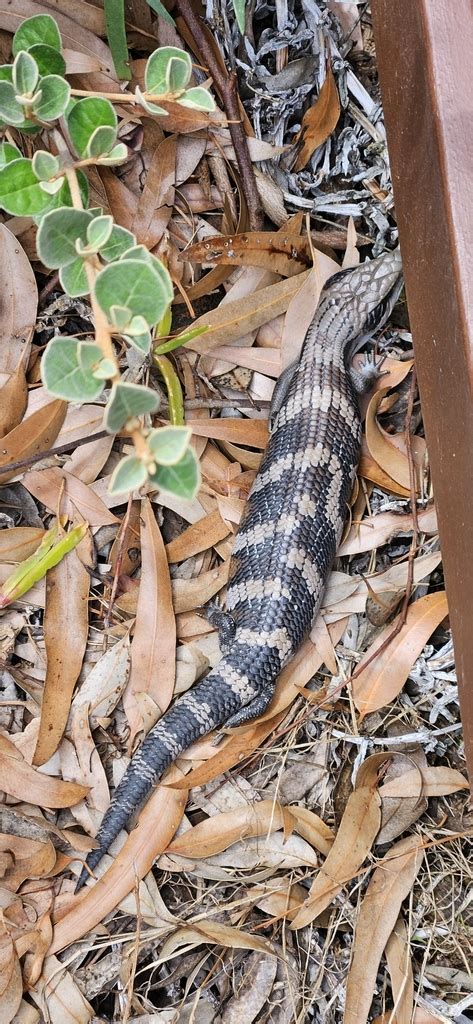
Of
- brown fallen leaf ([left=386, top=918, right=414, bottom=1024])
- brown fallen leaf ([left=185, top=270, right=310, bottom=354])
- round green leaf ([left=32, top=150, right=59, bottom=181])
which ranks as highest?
round green leaf ([left=32, top=150, right=59, bottom=181])

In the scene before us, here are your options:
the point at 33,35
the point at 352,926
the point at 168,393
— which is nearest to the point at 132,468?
the point at 33,35

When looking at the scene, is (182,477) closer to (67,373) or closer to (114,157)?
(67,373)

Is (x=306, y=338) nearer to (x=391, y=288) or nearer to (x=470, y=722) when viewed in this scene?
(x=391, y=288)

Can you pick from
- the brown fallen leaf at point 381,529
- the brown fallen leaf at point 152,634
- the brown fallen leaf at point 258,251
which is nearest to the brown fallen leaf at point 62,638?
the brown fallen leaf at point 152,634

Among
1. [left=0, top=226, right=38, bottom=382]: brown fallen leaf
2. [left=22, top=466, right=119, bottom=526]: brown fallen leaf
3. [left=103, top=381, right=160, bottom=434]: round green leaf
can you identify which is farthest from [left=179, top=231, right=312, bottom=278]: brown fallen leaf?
[left=103, top=381, right=160, bottom=434]: round green leaf

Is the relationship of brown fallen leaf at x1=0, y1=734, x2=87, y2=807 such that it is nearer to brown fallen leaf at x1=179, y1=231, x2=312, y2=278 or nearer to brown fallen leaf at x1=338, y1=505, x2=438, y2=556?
brown fallen leaf at x1=338, y1=505, x2=438, y2=556
